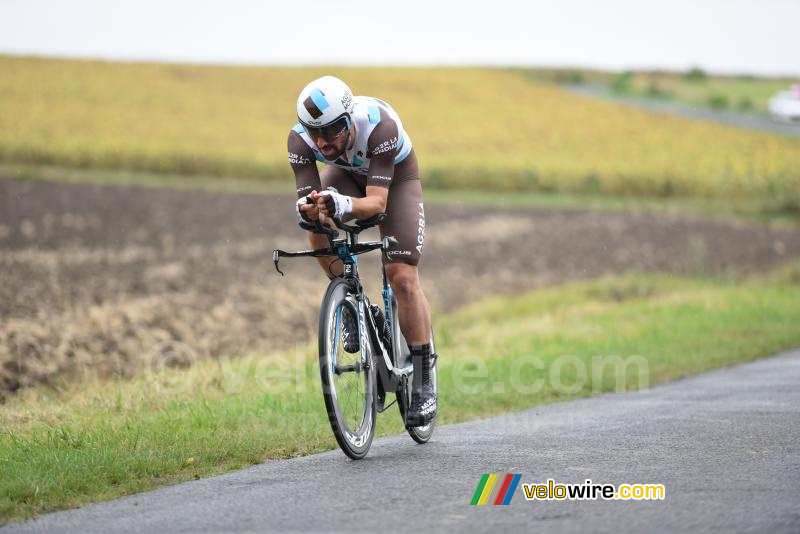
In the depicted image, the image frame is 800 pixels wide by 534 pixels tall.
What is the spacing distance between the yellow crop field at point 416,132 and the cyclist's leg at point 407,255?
35420 mm

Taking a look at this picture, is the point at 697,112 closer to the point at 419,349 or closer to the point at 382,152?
the point at 419,349

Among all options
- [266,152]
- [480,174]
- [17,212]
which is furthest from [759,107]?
[17,212]

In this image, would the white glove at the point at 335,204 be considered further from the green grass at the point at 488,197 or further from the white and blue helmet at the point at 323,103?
the green grass at the point at 488,197

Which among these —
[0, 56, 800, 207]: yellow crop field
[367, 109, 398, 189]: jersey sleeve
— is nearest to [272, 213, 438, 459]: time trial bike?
[367, 109, 398, 189]: jersey sleeve

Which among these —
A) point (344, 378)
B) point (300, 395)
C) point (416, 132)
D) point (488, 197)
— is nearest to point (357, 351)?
point (344, 378)

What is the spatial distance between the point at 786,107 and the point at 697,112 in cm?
551

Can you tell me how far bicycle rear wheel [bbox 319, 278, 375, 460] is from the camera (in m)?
6.61

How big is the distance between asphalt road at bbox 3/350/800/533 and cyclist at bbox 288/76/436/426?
0.75m

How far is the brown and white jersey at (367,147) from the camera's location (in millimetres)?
7074

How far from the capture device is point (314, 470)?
6742mm

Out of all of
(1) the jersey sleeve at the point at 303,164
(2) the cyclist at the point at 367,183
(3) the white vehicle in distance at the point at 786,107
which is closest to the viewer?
(2) the cyclist at the point at 367,183

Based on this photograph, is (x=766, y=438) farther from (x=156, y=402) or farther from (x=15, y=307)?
(x=15, y=307)

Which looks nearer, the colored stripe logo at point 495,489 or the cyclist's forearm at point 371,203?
the colored stripe logo at point 495,489

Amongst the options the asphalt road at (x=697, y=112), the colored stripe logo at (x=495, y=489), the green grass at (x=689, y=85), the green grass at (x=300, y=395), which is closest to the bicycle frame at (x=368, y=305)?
the green grass at (x=300, y=395)
